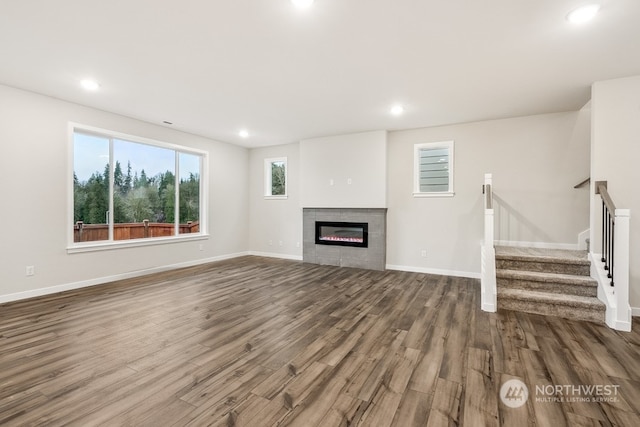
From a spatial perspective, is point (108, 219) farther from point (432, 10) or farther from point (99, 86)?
point (432, 10)

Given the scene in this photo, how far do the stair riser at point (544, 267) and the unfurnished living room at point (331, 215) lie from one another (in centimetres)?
3

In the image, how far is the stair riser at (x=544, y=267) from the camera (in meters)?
3.55

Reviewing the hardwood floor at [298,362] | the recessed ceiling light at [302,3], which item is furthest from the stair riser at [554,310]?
the recessed ceiling light at [302,3]

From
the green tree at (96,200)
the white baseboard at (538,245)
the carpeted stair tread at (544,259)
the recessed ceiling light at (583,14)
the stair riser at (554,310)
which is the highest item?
the recessed ceiling light at (583,14)

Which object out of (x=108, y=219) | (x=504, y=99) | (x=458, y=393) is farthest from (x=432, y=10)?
(x=108, y=219)

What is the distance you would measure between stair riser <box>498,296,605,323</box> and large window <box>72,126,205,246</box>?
5.81 meters

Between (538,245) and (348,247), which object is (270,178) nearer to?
(348,247)

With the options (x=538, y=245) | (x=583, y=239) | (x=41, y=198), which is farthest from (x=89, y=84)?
(x=583, y=239)

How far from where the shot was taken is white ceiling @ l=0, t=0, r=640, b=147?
2.27 m

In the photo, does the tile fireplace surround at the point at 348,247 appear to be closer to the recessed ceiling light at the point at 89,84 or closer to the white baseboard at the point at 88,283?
the white baseboard at the point at 88,283

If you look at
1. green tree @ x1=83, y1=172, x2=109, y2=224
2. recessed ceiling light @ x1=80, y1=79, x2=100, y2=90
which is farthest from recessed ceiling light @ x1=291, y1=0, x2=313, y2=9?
green tree @ x1=83, y1=172, x2=109, y2=224

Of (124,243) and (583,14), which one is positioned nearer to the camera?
(583,14)

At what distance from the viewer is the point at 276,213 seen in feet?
23.5

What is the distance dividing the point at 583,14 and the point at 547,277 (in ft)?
9.09
